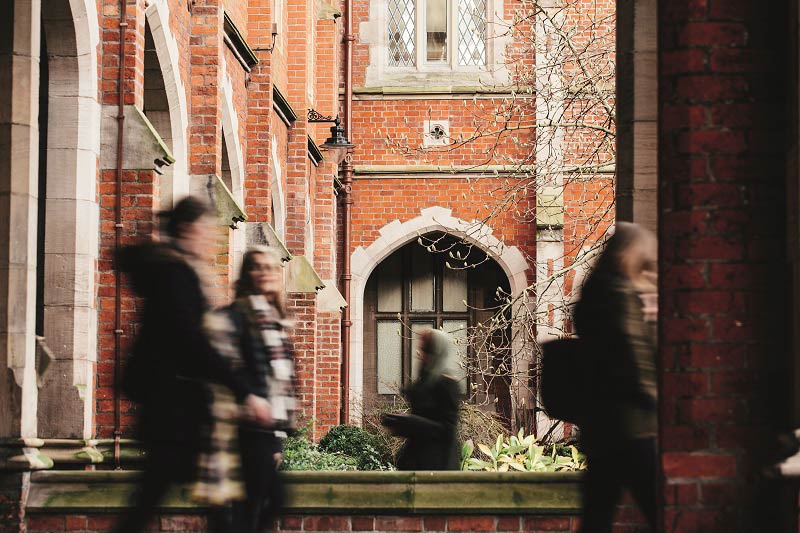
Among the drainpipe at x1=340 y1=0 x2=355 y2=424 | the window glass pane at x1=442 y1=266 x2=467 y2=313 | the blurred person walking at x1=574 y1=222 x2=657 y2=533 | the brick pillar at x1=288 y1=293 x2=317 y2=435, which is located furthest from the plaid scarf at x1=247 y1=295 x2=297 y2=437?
the window glass pane at x1=442 y1=266 x2=467 y2=313

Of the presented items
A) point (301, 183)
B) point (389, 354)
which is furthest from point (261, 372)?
point (389, 354)

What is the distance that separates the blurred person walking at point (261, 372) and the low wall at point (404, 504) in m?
1.61

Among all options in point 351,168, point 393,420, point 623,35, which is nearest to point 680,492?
point 623,35

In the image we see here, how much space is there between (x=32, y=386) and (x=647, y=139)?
3.78 m

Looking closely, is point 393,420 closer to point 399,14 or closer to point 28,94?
point 28,94

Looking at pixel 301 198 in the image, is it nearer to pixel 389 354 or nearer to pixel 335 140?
→ pixel 335 140

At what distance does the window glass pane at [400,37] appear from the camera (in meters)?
21.4

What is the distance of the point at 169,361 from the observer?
4.57 meters

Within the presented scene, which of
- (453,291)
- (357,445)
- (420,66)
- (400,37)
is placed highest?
(400,37)

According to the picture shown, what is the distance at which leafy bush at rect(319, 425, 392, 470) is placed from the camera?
14773 mm

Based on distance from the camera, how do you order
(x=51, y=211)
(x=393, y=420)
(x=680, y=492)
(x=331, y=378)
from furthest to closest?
(x=331, y=378) < (x=51, y=211) < (x=393, y=420) < (x=680, y=492)

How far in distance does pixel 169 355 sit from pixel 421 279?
58.9ft

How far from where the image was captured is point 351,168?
20.8 metres

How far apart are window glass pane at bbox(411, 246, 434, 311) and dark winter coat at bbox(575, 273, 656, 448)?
58.3ft
